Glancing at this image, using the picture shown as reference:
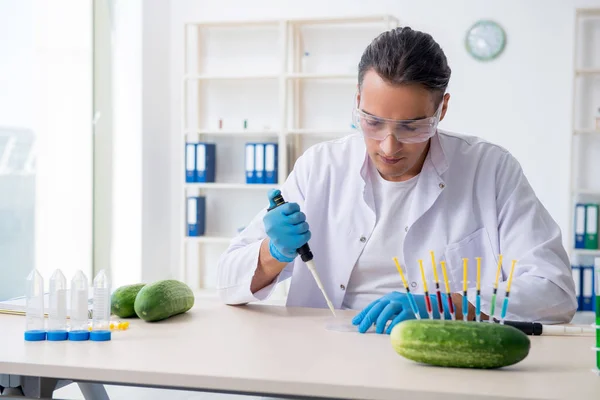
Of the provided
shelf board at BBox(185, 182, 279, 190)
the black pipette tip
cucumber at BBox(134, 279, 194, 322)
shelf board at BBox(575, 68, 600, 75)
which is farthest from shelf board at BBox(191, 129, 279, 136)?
cucumber at BBox(134, 279, 194, 322)

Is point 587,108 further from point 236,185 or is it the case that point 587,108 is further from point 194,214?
point 194,214

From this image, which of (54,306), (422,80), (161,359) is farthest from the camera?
(422,80)

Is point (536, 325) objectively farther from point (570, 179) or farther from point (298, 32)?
point (298, 32)

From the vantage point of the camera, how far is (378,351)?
1412mm

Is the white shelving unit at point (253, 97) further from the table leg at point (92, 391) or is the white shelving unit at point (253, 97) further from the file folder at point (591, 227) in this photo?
the table leg at point (92, 391)

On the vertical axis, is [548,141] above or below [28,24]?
below

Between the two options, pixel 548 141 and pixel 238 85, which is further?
pixel 238 85

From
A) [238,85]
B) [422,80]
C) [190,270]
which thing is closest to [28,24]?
[238,85]

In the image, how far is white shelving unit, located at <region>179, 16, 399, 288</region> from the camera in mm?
4934

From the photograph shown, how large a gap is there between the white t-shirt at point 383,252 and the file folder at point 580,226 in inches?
107

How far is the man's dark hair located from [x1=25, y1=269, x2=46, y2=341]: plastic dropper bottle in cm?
88

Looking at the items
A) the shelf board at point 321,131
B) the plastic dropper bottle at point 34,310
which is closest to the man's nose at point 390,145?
the plastic dropper bottle at point 34,310

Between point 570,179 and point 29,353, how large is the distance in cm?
375

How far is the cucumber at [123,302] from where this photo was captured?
173 cm
